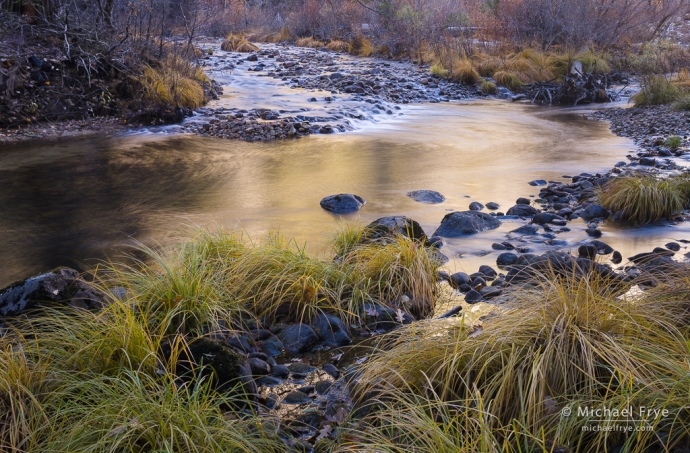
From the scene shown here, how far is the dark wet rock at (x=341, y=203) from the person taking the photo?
26.6ft

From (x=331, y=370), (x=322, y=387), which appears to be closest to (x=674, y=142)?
(x=331, y=370)

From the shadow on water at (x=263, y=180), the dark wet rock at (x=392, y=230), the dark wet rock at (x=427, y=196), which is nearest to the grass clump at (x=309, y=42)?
the shadow on water at (x=263, y=180)

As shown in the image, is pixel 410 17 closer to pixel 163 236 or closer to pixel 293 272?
pixel 163 236

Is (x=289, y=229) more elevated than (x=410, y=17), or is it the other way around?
(x=410, y=17)

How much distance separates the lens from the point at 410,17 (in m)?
22.7

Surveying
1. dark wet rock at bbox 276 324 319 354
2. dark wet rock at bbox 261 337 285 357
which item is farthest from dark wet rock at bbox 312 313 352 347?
dark wet rock at bbox 261 337 285 357

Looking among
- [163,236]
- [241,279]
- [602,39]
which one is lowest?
[163,236]

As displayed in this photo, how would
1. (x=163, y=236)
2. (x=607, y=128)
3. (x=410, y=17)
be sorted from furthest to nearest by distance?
(x=410, y=17)
(x=607, y=128)
(x=163, y=236)

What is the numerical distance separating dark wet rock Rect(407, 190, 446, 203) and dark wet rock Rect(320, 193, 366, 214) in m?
0.81

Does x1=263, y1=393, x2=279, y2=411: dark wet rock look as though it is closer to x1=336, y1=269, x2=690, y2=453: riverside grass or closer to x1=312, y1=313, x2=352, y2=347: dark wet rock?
x1=336, y1=269, x2=690, y2=453: riverside grass

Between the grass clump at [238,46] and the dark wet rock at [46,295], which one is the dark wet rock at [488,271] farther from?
the grass clump at [238,46]

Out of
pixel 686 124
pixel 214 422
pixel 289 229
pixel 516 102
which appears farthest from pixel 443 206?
pixel 516 102

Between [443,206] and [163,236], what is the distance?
3577mm

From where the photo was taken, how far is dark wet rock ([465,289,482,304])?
494 centimetres
